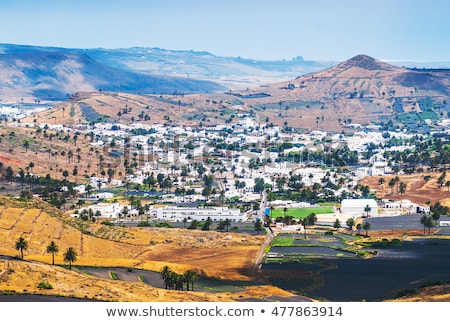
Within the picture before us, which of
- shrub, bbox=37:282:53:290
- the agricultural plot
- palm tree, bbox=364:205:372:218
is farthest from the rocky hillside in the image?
shrub, bbox=37:282:53:290

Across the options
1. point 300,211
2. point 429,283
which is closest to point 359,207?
point 300,211

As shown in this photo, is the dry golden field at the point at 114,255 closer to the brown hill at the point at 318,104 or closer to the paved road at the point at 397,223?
the paved road at the point at 397,223

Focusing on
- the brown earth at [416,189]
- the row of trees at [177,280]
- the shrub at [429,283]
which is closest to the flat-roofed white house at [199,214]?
the brown earth at [416,189]

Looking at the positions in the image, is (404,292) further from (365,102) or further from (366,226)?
(365,102)

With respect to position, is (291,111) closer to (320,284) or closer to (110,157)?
(110,157)

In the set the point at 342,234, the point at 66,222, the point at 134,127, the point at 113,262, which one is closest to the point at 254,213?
the point at 342,234
